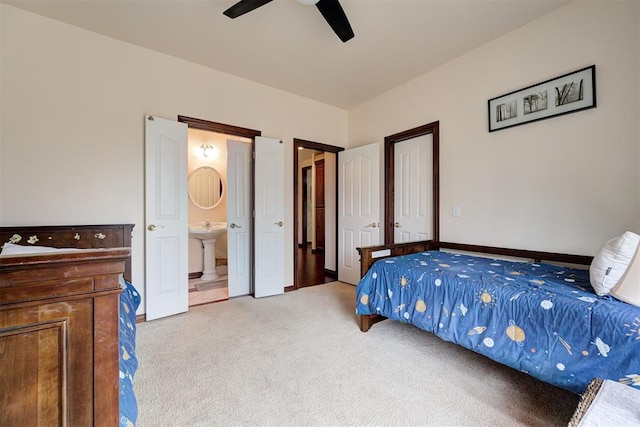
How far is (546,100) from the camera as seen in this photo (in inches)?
88.8

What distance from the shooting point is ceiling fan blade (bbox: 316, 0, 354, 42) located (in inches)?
71.4

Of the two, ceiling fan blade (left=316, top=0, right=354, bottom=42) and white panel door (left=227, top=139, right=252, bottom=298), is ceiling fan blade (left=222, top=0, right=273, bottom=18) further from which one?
white panel door (left=227, top=139, right=252, bottom=298)

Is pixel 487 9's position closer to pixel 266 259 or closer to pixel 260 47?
pixel 260 47

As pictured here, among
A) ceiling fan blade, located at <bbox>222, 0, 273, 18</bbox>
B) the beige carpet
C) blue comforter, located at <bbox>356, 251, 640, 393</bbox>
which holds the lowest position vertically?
the beige carpet

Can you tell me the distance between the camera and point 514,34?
2.44 m

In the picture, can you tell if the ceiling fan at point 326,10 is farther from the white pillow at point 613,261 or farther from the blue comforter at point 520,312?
the white pillow at point 613,261

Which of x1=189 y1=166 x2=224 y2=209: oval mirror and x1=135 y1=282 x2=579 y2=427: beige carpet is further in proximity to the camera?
x1=189 y1=166 x2=224 y2=209: oval mirror

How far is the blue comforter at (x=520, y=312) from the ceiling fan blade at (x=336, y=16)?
1878 mm

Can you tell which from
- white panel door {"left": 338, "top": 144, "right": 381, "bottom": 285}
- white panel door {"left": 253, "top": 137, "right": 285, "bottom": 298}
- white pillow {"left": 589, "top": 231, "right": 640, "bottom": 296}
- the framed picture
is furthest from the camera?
white panel door {"left": 338, "top": 144, "right": 381, "bottom": 285}

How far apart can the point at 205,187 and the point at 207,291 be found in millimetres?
1678

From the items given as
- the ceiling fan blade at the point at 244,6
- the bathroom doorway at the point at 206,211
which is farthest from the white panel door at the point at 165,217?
the ceiling fan blade at the point at 244,6

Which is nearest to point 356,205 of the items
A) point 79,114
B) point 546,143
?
point 546,143

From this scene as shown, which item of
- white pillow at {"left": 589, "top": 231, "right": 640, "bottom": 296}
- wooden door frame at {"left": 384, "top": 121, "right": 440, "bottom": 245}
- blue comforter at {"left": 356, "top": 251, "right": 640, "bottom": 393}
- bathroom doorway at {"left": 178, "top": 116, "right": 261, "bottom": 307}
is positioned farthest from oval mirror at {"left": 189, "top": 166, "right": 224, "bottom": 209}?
white pillow at {"left": 589, "top": 231, "right": 640, "bottom": 296}

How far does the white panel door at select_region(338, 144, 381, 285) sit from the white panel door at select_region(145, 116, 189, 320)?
2.17 m
